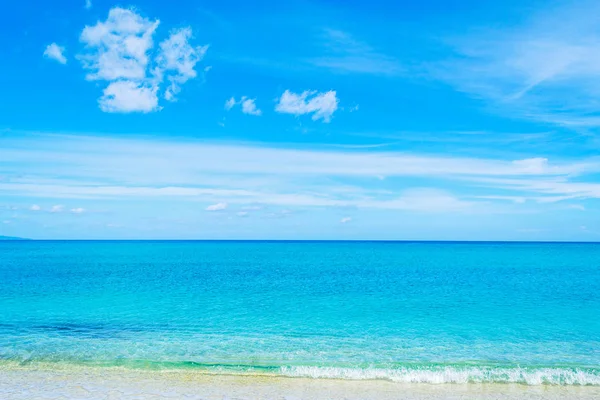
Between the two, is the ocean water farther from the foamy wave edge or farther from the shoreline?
the shoreline

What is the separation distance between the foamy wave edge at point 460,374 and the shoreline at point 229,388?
345 mm

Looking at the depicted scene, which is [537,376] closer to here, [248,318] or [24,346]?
[248,318]

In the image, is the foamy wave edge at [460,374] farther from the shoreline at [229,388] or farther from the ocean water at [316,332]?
the shoreline at [229,388]

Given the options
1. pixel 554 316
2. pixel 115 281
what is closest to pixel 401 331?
pixel 554 316

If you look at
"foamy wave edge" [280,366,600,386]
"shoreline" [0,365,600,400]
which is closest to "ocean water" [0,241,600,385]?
"foamy wave edge" [280,366,600,386]

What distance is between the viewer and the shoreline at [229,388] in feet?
41.7

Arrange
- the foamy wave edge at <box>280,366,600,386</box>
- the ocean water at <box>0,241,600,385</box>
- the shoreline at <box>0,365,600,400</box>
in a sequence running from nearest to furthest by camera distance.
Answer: the shoreline at <box>0,365,600,400</box> < the foamy wave edge at <box>280,366,600,386</box> < the ocean water at <box>0,241,600,385</box>

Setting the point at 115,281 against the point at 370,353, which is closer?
the point at 370,353

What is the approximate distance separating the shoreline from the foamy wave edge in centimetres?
35

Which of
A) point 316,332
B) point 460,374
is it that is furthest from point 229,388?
point 316,332

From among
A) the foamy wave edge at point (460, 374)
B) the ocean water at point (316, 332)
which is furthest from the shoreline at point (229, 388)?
the ocean water at point (316, 332)

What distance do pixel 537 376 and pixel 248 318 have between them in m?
14.3

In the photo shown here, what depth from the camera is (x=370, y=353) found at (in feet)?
56.8

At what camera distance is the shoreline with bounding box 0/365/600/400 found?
12695 mm
